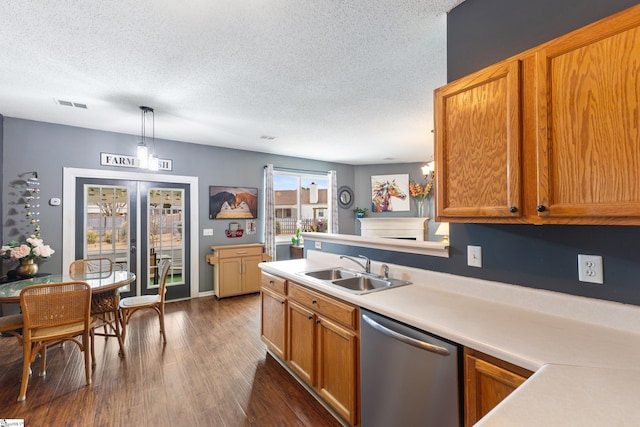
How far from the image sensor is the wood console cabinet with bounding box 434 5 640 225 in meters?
1.03

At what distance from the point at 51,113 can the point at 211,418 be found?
4014 mm

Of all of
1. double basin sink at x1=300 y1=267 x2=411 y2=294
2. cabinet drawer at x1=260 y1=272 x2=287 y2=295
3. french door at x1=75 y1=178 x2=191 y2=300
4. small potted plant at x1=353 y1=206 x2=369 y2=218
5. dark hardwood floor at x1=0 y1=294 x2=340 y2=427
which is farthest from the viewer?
small potted plant at x1=353 y1=206 x2=369 y2=218

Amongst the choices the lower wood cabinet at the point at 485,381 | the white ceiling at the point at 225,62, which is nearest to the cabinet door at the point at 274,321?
the lower wood cabinet at the point at 485,381

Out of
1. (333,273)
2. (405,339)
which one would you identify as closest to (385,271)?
(333,273)

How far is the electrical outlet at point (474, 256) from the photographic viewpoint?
169cm

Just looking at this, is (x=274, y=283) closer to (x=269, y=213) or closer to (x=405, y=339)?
(x=405, y=339)

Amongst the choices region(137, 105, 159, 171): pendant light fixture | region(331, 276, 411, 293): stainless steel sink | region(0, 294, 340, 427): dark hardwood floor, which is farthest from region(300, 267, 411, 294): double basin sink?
region(137, 105, 159, 171): pendant light fixture

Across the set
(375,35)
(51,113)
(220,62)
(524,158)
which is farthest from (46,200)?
(524,158)

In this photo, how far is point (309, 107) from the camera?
3.44m

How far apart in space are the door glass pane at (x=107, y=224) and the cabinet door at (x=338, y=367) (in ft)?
12.4

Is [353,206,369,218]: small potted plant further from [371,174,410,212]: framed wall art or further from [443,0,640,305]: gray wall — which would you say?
[443,0,640,305]: gray wall

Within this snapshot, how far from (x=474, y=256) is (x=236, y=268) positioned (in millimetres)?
4051

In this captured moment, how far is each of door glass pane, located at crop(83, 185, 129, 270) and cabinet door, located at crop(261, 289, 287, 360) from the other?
9.48 feet

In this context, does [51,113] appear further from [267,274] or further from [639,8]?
[639,8]
